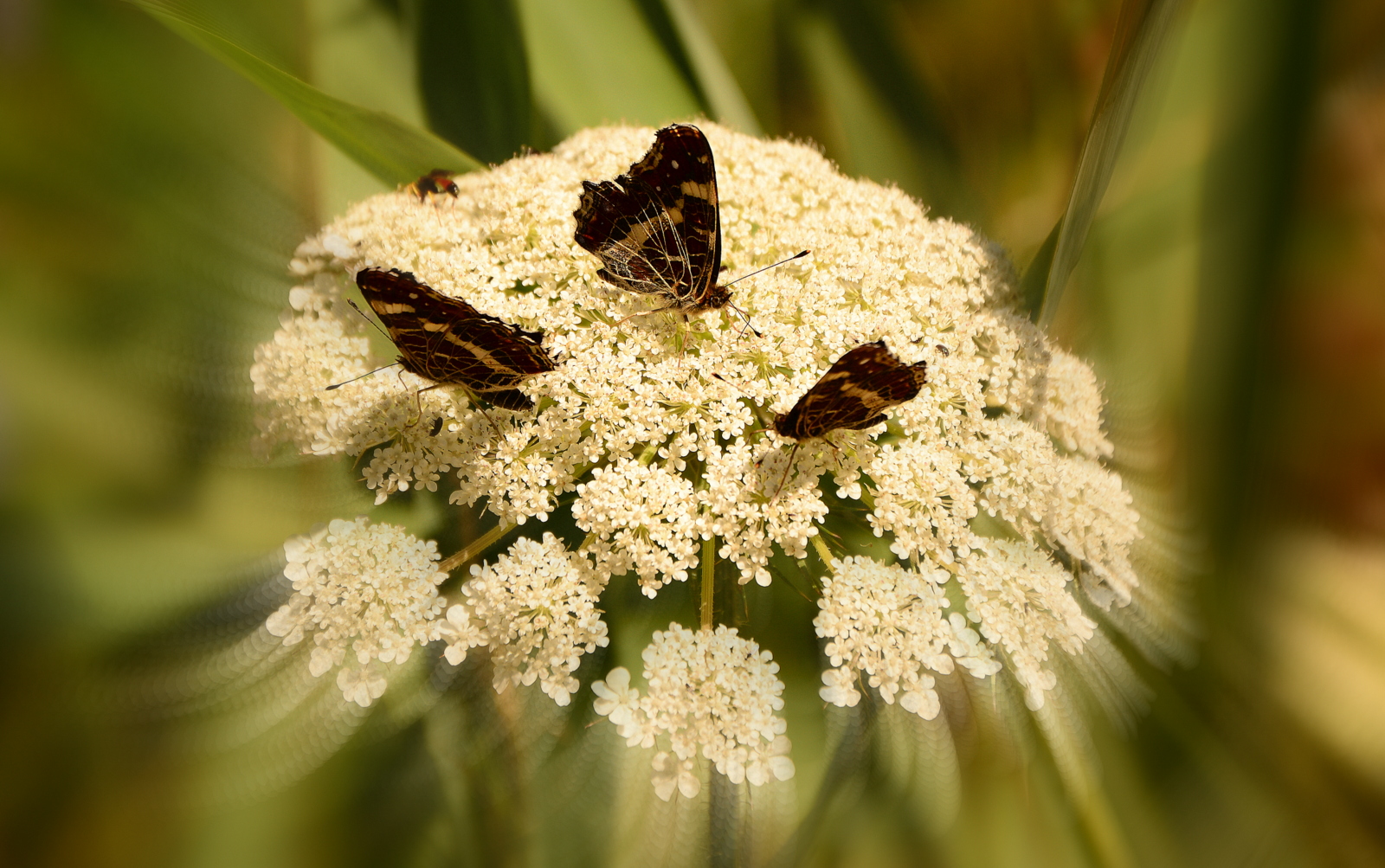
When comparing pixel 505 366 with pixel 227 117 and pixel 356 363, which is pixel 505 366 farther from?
pixel 227 117

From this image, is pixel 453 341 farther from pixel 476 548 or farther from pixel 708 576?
pixel 708 576

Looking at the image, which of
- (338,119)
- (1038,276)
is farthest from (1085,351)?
(338,119)

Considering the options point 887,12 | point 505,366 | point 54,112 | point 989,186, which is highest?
point 887,12

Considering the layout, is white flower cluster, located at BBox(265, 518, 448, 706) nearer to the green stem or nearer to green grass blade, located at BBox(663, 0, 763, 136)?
the green stem

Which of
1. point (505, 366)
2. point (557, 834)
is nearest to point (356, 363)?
point (505, 366)

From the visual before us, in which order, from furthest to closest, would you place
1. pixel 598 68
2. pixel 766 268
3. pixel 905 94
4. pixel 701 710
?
pixel 598 68
pixel 905 94
pixel 766 268
pixel 701 710

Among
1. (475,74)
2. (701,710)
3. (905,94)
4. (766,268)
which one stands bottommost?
(701,710)

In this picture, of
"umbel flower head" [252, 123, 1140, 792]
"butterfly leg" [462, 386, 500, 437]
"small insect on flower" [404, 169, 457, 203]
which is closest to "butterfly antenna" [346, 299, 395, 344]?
"umbel flower head" [252, 123, 1140, 792]
